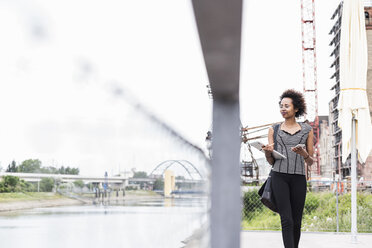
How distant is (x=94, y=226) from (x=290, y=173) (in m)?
2.60

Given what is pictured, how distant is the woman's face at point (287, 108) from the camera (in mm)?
3918

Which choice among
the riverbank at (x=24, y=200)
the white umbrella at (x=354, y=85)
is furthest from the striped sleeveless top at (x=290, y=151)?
the riverbank at (x=24, y=200)

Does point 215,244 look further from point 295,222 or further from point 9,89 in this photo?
point 295,222

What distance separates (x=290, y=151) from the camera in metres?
3.70

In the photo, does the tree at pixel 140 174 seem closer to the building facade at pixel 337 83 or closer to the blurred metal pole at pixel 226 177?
the blurred metal pole at pixel 226 177

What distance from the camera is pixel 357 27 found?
6246mm

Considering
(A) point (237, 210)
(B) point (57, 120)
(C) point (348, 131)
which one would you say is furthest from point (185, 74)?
(C) point (348, 131)

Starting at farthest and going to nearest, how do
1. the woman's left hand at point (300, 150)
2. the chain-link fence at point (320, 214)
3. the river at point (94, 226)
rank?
the chain-link fence at point (320, 214)
the woman's left hand at point (300, 150)
the river at point (94, 226)

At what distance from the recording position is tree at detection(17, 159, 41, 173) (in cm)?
80

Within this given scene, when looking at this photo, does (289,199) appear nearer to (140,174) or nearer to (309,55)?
(140,174)

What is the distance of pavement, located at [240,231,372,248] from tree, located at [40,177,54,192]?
181 inches

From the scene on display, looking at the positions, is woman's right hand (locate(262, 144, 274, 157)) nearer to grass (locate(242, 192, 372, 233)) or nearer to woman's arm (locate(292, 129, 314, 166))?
woman's arm (locate(292, 129, 314, 166))

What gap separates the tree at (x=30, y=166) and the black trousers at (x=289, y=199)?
2.98 meters

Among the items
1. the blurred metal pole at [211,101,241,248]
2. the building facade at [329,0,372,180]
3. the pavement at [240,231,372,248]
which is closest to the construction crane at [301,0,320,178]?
the building facade at [329,0,372,180]
